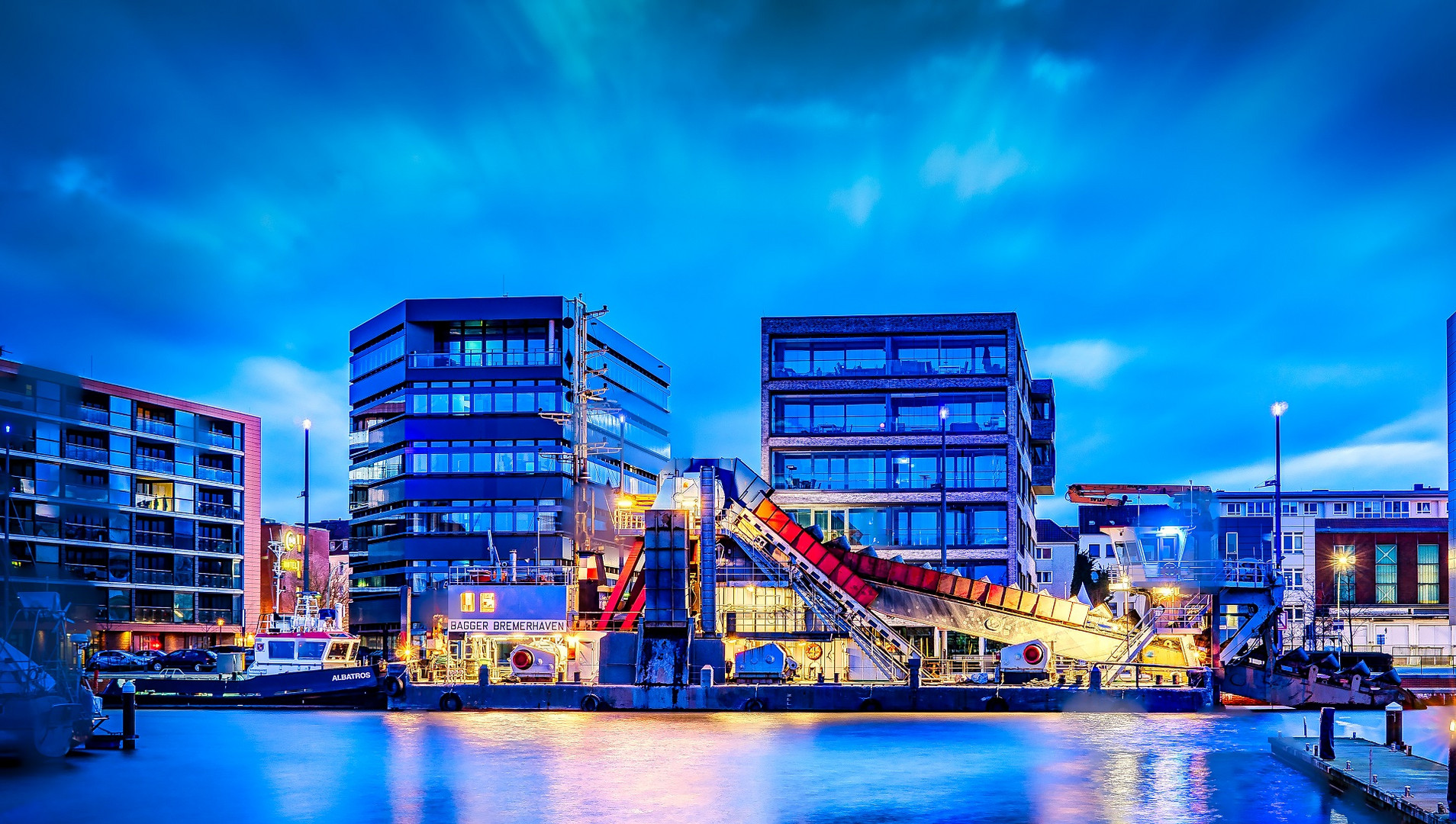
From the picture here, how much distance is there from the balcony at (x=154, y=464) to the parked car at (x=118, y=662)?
18.5 metres

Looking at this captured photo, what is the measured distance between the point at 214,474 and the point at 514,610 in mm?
61665

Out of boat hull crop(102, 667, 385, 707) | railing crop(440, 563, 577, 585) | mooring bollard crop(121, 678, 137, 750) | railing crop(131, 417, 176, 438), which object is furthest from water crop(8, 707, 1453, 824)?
railing crop(131, 417, 176, 438)

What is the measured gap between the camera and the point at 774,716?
2040 inches

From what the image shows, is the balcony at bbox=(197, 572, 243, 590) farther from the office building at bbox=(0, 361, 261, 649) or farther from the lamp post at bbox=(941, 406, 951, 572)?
the lamp post at bbox=(941, 406, 951, 572)

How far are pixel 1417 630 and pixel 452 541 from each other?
86.1m

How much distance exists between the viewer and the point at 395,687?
2205 inches

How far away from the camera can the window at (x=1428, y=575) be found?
4894 inches

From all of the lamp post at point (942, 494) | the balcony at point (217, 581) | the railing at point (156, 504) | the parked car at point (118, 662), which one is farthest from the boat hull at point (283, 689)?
the balcony at point (217, 581)

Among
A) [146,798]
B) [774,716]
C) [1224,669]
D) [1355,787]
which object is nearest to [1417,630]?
[1224,669]

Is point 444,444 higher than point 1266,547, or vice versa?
point 444,444

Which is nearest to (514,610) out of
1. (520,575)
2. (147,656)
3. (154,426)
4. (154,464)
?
(520,575)

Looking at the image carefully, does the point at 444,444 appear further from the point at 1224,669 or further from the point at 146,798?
the point at 146,798

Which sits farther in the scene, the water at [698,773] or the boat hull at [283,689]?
the boat hull at [283,689]

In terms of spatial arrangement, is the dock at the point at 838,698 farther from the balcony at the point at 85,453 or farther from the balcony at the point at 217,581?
the balcony at the point at 217,581
